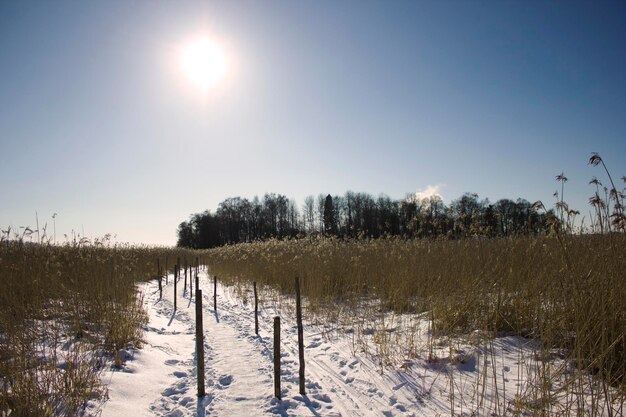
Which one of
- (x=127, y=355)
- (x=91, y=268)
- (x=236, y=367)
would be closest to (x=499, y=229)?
(x=236, y=367)

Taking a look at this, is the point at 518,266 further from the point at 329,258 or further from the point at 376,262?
the point at 329,258

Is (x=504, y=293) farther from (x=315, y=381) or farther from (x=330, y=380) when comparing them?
(x=315, y=381)

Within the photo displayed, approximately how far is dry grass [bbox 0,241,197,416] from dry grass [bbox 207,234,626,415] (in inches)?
145

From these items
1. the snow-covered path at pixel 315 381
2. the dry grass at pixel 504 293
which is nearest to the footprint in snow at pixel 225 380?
the snow-covered path at pixel 315 381

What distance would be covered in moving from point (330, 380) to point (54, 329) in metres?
3.89

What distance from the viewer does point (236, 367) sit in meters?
4.64

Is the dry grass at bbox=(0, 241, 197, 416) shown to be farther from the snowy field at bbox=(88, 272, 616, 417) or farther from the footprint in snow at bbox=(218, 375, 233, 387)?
the footprint in snow at bbox=(218, 375, 233, 387)

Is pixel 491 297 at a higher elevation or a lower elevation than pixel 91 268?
lower

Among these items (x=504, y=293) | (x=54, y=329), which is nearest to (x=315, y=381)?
(x=504, y=293)

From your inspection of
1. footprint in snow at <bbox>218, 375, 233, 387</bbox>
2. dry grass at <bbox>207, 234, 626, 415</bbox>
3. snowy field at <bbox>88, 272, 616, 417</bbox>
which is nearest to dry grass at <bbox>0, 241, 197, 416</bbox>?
snowy field at <bbox>88, 272, 616, 417</bbox>

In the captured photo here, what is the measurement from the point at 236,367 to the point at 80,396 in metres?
1.96

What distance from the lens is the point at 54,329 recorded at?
14.1ft

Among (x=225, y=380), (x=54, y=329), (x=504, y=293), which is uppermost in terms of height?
(x=504, y=293)

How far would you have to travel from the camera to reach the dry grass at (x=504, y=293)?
9.10 feet
